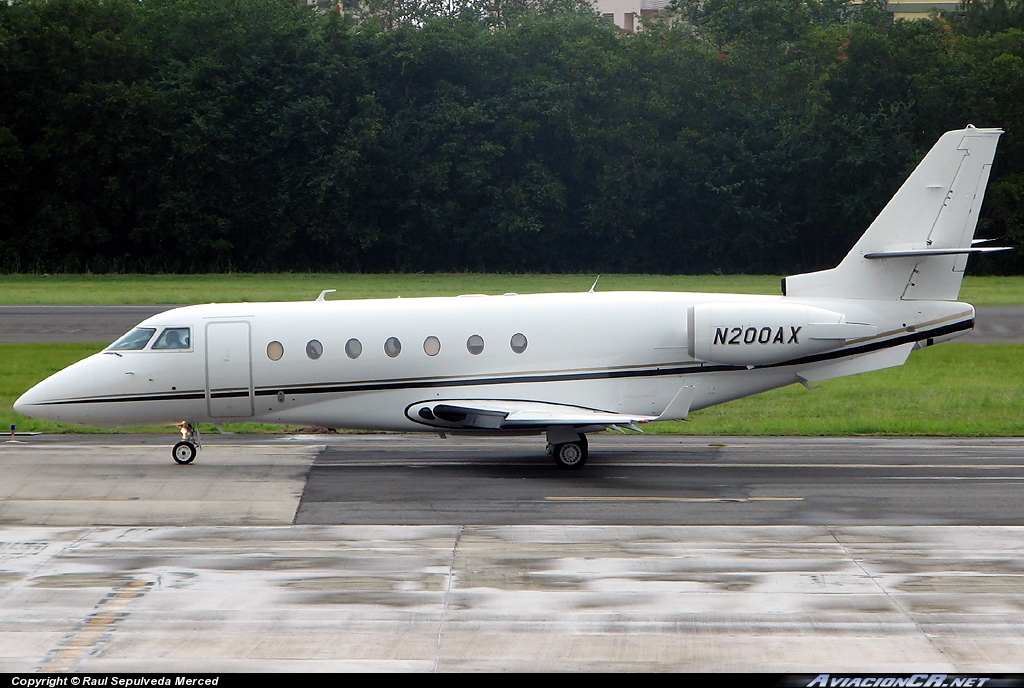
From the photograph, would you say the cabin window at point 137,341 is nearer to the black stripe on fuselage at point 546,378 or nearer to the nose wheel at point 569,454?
the black stripe on fuselage at point 546,378

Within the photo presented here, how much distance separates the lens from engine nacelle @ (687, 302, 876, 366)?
20.1 meters

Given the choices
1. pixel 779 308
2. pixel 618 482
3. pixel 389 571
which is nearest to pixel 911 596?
pixel 389 571

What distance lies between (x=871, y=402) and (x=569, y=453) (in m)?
11.7

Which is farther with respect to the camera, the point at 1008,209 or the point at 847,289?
the point at 1008,209

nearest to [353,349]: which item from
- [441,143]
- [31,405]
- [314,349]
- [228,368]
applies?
[314,349]

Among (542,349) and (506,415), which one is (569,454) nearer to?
(506,415)

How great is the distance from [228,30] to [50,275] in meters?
18.1

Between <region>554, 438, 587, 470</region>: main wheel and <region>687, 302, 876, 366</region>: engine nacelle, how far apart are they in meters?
2.52

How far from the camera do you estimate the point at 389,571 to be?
527 inches

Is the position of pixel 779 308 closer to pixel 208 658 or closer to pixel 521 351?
pixel 521 351

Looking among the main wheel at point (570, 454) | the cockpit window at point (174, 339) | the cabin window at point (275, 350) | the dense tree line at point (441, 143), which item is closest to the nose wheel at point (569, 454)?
the main wheel at point (570, 454)

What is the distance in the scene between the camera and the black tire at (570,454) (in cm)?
1994

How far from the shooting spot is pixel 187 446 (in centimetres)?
2050

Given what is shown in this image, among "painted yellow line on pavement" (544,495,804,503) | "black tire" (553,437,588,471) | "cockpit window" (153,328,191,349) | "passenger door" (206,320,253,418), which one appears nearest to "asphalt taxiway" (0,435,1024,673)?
"painted yellow line on pavement" (544,495,804,503)
